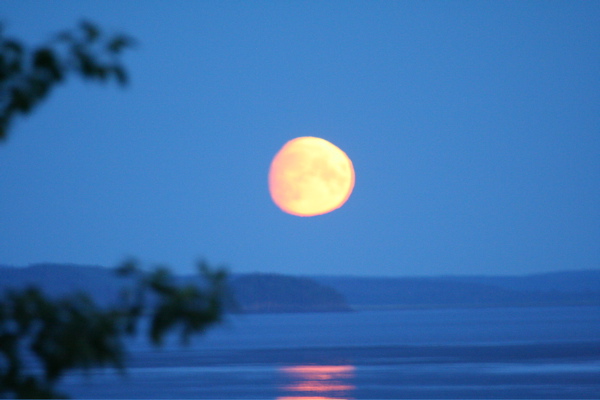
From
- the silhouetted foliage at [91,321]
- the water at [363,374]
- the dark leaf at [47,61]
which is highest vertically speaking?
the water at [363,374]

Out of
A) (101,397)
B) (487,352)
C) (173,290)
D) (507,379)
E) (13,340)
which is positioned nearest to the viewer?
(173,290)

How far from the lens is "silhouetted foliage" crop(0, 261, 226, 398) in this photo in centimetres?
514

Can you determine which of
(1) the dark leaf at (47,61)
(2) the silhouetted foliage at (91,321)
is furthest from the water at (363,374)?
(1) the dark leaf at (47,61)

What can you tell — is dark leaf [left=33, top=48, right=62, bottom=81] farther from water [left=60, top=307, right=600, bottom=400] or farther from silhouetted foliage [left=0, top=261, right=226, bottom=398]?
water [left=60, top=307, right=600, bottom=400]

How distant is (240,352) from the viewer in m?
50.7

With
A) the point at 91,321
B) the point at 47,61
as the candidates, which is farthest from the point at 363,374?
the point at 47,61

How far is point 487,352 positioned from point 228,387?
63.2 ft

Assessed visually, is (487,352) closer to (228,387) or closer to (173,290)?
(228,387)

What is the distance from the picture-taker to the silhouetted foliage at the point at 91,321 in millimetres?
5141

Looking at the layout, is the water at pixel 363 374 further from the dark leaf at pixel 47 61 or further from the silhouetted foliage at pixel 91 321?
the dark leaf at pixel 47 61

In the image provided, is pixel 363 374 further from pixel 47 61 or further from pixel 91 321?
pixel 47 61

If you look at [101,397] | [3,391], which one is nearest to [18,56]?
[3,391]

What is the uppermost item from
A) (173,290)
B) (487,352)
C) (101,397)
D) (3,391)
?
(487,352)

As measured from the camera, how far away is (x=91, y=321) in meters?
5.29
